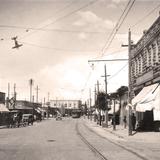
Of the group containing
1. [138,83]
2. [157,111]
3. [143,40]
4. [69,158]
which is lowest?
[69,158]

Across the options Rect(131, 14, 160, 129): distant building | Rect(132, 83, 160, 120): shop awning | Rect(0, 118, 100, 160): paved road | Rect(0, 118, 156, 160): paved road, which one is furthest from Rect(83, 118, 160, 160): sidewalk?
Rect(0, 118, 100, 160): paved road

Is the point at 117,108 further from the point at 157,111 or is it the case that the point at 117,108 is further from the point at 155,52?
the point at 157,111

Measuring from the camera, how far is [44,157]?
16.0m

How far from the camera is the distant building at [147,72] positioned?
96.4 ft

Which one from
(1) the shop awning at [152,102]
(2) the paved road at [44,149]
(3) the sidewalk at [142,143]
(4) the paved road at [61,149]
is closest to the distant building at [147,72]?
(1) the shop awning at [152,102]

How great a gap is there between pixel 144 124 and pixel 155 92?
952 centimetres

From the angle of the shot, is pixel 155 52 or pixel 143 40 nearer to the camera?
pixel 155 52

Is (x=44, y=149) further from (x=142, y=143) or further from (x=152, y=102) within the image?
(x=152, y=102)

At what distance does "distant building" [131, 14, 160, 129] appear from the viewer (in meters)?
29.4

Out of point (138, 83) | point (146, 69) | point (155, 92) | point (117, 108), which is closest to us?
point (155, 92)

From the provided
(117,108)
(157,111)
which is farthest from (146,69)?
(117,108)

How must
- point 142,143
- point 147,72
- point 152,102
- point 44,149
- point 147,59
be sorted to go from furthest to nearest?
1. point 147,59
2. point 147,72
3. point 152,102
4. point 142,143
5. point 44,149

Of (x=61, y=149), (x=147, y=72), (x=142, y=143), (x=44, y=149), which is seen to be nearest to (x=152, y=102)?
(x=142, y=143)

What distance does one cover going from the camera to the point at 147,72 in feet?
115
